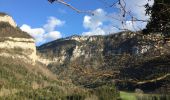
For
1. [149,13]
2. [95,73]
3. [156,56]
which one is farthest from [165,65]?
[149,13]

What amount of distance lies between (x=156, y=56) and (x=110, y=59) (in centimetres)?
94

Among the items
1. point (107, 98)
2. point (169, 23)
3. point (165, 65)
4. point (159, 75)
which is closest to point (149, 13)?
point (169, 23)

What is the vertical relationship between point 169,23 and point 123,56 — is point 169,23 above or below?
above

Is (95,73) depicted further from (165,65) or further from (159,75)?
(165,65)

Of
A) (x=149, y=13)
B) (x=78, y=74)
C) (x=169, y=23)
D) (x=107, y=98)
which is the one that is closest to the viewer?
(x=78, y=74)

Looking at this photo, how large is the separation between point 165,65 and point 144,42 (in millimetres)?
773

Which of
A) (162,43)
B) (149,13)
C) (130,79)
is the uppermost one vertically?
(149,13)

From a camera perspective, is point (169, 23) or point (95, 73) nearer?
point (95, 73)

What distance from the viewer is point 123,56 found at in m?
8.55

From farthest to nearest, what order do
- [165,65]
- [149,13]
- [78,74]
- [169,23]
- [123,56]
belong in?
[149,13] → [169,23] → [165,65] → [123,56] → [78,74]

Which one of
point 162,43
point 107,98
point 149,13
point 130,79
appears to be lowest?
point 107,98

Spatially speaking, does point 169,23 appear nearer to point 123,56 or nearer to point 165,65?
point 165,65

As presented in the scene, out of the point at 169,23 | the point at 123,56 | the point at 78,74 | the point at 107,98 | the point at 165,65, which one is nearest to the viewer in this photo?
the point at 78,74

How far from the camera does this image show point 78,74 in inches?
314
